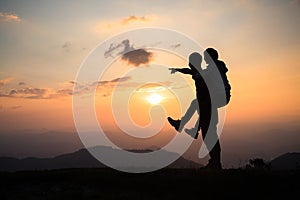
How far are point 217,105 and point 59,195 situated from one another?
7146mm

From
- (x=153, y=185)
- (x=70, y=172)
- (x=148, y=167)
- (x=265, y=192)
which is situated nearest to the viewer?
(x=265, y=192)

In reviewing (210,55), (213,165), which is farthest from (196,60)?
(213,165)

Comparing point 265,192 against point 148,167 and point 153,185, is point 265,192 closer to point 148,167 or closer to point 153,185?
point 153,185

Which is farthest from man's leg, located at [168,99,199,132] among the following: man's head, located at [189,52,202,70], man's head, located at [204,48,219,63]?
man's head, located at [204,48,219,63]

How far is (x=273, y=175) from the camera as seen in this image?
10.6 metres

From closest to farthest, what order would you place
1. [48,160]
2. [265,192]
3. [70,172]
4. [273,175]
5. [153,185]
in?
[265,192]
[153,185]
[273,175]
[70,172]
[48,160]

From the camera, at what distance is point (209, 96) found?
43.3ft

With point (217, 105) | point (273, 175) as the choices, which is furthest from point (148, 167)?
point (273, 175)

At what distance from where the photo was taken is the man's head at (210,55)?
13.1 metres

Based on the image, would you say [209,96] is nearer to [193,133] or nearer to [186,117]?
[186,117]

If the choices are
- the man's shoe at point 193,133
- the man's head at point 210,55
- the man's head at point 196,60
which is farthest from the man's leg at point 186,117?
the man's head at point 210,55

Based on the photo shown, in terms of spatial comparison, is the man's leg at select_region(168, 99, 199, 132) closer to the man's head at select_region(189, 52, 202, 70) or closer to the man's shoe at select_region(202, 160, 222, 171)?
the man's head at select_region(189, 52, 202, 70)

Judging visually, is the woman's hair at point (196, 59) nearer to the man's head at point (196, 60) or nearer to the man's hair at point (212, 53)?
the man's head at point (196, 60)

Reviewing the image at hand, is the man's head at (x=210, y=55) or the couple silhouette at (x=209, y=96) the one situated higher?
the man's head at (x=210, y=55)
